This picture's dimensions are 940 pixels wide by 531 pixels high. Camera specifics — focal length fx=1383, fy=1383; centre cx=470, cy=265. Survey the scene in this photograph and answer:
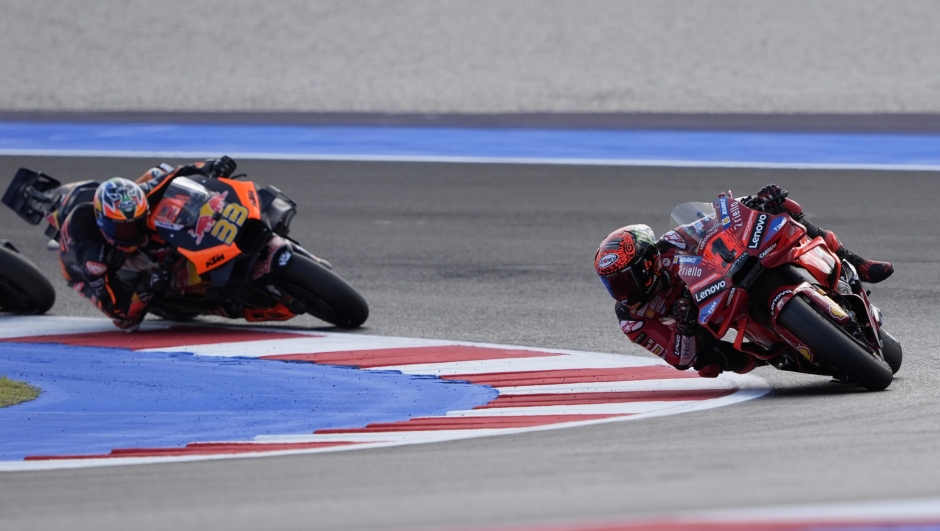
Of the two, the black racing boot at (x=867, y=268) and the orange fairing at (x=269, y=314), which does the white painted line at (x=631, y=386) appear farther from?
the orange fairing at (x=269, y=314)

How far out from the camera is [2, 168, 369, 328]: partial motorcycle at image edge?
8859mm

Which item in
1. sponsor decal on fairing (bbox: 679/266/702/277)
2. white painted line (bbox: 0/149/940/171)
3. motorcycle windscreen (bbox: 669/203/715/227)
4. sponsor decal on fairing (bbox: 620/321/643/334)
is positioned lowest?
white painted line (bbox: 0/149/940/171)

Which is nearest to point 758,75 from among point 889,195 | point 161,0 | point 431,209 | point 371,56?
point 371,56

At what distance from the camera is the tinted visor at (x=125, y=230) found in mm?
8695

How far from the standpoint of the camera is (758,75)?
2088cm

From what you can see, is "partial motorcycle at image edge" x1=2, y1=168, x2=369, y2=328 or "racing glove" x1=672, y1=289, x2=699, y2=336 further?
"partial motorcycle at image edge" x1=2, y1=168, x2=369, y2=328

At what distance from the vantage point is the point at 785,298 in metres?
6.29

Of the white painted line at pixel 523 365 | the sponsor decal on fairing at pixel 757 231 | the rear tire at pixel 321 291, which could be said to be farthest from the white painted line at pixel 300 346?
the sponsor decal on fairing at pixel 757 231

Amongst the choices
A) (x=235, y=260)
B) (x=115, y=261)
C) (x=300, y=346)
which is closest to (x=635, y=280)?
(x=300, y=346)

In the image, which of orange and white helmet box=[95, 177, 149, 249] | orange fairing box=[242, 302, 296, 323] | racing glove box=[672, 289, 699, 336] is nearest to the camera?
racing glove box=[672, 289, 699, 336]

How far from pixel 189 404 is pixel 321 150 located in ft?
32.3

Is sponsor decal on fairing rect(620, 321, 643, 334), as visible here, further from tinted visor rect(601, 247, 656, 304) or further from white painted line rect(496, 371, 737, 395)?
white painted line rect(496, 371, 737, 395)

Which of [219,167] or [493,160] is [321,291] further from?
[493,160]

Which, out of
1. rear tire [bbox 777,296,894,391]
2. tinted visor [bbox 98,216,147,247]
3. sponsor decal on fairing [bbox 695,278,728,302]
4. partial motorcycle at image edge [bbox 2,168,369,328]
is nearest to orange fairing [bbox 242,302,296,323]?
partial motorcycle at image edge [bbox 2,168,369,328]
